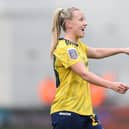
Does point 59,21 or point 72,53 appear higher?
point 59,21

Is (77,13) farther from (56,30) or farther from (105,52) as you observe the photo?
(105,52)

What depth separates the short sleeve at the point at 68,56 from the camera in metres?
10.5

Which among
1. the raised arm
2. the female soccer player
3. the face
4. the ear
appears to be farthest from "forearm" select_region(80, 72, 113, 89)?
the raised arm

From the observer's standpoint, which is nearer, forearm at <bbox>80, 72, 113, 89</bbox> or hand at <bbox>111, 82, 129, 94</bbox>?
hand at <bbox>111, 82, 129, 94</bbox>

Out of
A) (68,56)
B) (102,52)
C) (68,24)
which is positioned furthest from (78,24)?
(102,52)

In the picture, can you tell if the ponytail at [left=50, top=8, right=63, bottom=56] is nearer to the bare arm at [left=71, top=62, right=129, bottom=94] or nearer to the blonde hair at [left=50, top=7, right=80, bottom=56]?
the blonde hair at [left=50, top=7, right=80, bottom=56]

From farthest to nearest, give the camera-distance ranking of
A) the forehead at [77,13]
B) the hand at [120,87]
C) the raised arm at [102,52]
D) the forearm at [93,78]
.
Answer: the raised arm at [102,52] → the forehead at [77,13] → the forearm at [93,78] → the hand at [120,87]

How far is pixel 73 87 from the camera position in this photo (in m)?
10.6

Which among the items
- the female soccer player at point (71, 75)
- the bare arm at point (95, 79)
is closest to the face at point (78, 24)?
the female soccer player at point (71, 75)

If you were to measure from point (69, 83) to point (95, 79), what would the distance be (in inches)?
13.0

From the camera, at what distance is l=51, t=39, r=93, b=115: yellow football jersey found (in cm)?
1055

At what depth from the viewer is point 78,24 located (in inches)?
416

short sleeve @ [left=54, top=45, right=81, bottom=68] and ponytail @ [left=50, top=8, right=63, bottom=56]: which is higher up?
ponytail @ [left=50, top=8, right=63, bottom=56]

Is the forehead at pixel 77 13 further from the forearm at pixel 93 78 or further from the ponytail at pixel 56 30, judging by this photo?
the forearm at pixel 93 78
